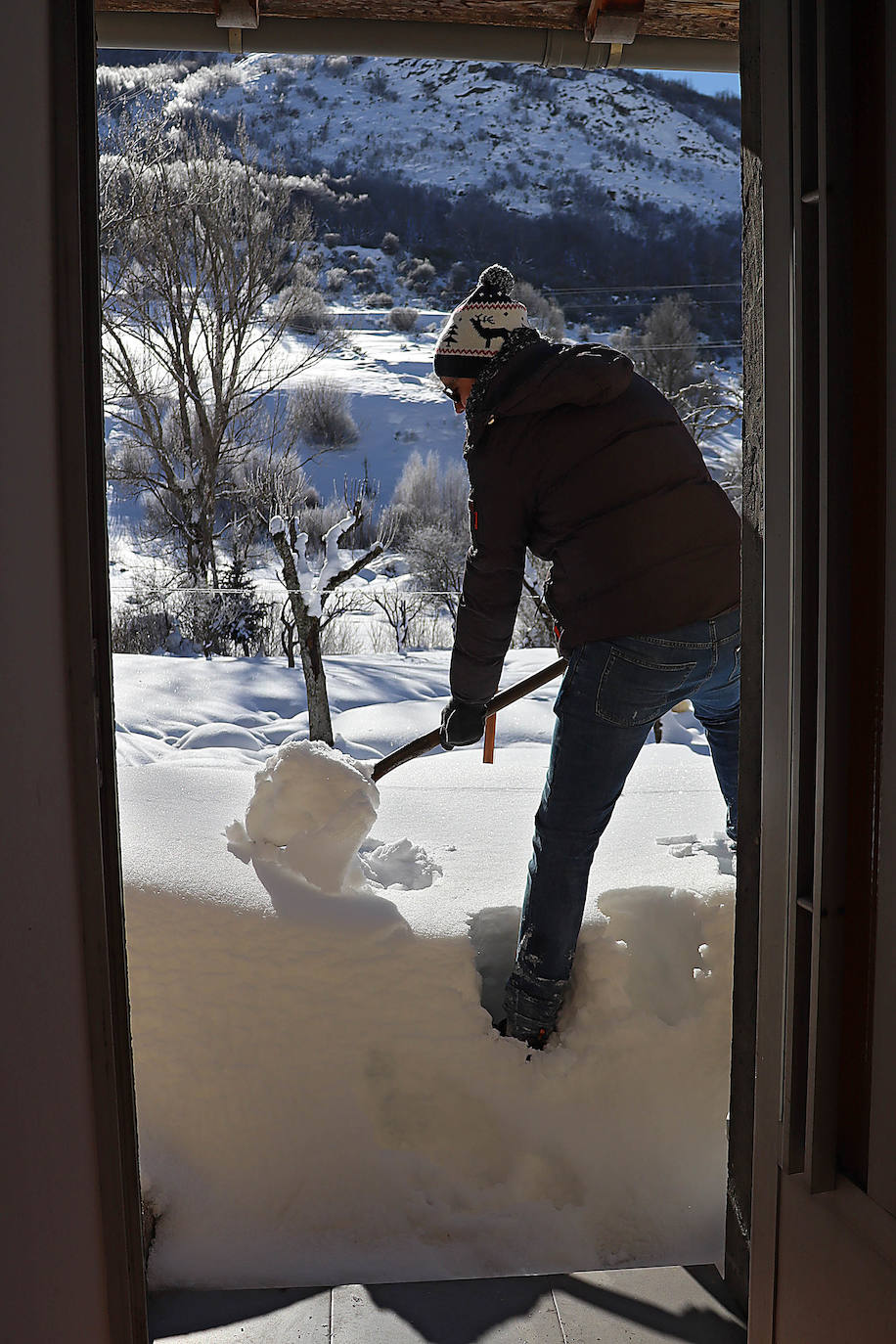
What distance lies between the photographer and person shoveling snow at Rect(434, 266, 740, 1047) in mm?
1952

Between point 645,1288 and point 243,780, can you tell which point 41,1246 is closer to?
point 645,1288

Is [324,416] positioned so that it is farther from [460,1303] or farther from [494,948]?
[460,1303]

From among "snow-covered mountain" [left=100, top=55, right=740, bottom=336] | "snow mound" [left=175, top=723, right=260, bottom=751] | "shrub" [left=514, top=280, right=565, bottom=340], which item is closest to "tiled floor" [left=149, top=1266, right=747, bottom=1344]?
"snow mound" [left=175, top=723, right=260, bottom=751]

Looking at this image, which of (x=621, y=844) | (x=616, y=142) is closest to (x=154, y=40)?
(x=621, y=844)

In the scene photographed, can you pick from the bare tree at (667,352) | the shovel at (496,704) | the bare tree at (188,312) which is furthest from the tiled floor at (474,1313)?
the bare tree at (667,352)

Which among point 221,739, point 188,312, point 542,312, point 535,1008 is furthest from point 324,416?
point 535,1008

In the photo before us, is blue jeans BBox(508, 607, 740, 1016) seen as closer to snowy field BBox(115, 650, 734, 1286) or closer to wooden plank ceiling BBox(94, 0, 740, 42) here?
snowy field BBox(115, 650, 734, 1286)

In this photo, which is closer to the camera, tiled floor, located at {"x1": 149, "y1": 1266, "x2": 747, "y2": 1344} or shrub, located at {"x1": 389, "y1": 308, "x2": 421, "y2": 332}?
tiled floor, located at {"x1": 149, "y1": 1266, "x2": 747, "y2": 1344}

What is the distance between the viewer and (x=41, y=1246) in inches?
34.6

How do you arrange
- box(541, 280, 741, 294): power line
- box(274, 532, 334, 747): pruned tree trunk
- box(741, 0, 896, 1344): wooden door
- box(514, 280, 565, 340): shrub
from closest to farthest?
1. box(741, 0, 896, 1344): wooden door
2. box(274, 532, 334, 747): pruned tree trunk
3. box(514, 280, 565, 340): shrub
4. box(541, 280, 741, 294): power line

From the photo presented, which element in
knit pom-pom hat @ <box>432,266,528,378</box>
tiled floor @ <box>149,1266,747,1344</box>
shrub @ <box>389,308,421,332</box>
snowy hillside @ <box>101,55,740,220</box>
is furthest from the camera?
snowy hillside @ <box>101,55,740,220</box>

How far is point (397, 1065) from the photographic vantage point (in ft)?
6.40

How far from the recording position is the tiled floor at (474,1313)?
1.42 m

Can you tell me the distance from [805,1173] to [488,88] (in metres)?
51.4
